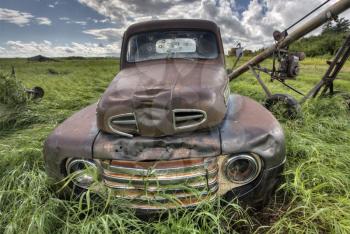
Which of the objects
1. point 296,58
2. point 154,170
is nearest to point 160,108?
point 154,170

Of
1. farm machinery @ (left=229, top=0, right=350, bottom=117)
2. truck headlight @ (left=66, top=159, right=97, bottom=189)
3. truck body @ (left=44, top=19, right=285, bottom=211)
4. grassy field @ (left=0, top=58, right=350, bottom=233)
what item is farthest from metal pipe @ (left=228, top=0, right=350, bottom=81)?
truck headlight @ (left=66, top=159, right=97, bottom=189)

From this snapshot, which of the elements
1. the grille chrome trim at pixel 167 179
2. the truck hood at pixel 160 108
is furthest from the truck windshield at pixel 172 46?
the grille chrome trim at pixel 167 179

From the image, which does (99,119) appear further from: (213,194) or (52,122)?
(52,122)

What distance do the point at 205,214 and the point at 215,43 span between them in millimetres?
2348

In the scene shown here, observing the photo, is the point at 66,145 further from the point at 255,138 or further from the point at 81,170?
the point at 255,138

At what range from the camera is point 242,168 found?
2.30 meters

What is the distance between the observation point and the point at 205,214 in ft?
7.07

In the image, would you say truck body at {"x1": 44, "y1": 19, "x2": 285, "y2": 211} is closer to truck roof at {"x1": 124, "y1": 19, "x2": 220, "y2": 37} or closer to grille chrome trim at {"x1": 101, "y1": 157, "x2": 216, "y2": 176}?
grille chrome trim at {"x1": 101, "y1": 157, "x2": 216, "y2": 176}

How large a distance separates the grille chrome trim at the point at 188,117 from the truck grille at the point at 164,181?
27 cm

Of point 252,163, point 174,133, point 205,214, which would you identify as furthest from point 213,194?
point 174,133

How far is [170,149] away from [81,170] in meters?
0.72

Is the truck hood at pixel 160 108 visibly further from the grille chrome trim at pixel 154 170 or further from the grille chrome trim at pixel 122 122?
the grille chrome trim at pixel 154 170

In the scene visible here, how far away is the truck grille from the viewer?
2.12 metres

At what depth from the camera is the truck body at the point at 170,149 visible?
2146mm
